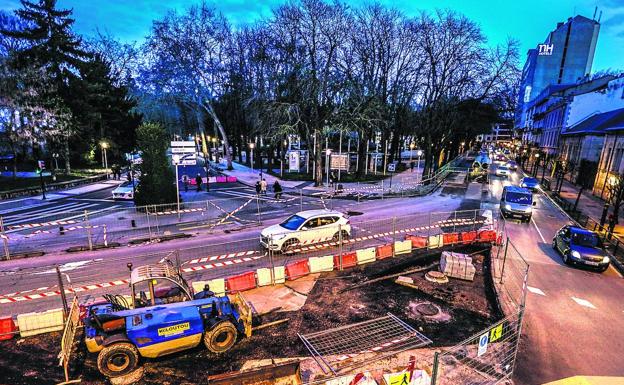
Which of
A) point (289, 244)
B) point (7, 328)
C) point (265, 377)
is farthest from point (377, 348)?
point (7, 328)

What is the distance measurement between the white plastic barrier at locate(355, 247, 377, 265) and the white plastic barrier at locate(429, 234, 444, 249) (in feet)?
11.3

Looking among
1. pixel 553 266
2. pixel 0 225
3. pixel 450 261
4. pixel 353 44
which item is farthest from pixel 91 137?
pixel 553 266

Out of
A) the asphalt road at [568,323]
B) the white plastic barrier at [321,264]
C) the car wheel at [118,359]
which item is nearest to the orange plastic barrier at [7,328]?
the car wheel at [118,359]

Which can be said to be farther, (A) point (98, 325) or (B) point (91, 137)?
(B) point (91, 137)

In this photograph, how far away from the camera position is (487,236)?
16.8 metres

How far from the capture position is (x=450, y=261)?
1234 cm

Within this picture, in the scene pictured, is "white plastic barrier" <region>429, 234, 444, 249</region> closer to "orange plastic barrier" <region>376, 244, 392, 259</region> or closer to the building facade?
"orange plastic barrier" <region>376, 244, 392, 259</region>

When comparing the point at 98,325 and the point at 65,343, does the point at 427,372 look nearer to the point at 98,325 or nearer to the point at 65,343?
the point at 98,325

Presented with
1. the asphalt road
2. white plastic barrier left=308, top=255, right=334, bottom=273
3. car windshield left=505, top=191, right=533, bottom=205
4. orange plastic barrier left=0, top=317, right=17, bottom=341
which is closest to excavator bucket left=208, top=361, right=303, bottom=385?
the asphalt road

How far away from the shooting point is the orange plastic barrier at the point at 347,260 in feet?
43.3

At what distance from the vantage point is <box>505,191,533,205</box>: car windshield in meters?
21.8

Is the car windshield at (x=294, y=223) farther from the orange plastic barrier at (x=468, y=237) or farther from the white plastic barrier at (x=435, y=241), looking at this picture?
the orange plastic barrier at (x=468, y=237)

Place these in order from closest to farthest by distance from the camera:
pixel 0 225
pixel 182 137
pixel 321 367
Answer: pixel 321 367, pixel 0 225, pixel 182 137

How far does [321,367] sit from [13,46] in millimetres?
44857
